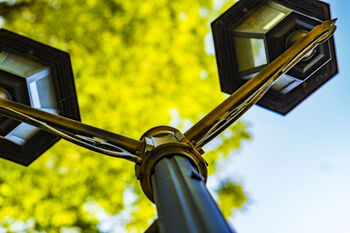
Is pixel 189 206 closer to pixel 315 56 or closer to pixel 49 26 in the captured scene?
pixel 315 56

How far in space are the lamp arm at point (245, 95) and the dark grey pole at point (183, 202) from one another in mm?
637

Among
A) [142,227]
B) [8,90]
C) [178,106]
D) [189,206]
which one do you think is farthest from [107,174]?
[189,206]

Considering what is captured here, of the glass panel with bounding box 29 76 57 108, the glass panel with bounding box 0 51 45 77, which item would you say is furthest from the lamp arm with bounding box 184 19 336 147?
the glass panel with bounding box 0 51 45 77

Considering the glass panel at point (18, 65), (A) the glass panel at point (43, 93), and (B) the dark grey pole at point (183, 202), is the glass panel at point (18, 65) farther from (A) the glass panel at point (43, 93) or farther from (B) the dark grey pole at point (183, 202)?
(B) the dark grey pole at point (183, 202)

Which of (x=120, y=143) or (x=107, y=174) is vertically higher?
(x=107, y=174)

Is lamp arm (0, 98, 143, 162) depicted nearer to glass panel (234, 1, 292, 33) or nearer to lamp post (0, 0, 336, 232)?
lamp post (0, 0, 336, 232)

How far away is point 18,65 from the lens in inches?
221

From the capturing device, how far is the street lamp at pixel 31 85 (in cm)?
536

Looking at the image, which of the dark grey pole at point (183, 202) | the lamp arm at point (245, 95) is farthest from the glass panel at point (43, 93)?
the dark grey pole at point (183, 202)

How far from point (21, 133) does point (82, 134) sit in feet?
8.41

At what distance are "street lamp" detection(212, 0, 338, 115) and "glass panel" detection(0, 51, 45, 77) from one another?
2664 millimetres

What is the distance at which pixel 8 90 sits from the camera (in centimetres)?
529

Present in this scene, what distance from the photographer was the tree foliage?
363 inches

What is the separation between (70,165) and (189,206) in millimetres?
7830
